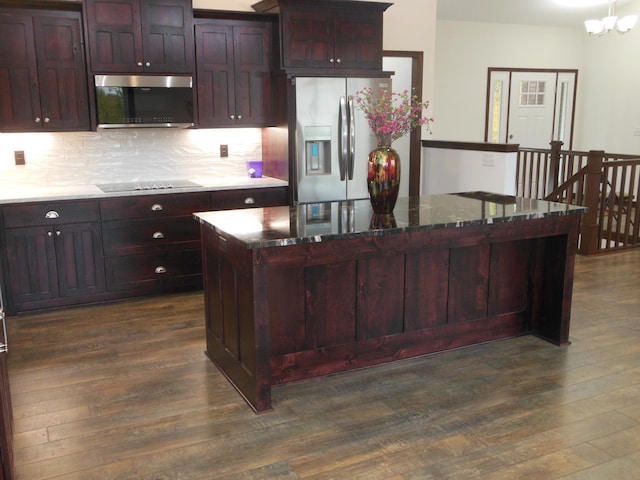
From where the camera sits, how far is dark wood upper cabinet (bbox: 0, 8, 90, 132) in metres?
4.40

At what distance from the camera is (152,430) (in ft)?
9.29

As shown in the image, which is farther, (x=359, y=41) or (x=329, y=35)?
(x=359, y=41)

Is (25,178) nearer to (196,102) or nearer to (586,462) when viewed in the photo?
(196,102)

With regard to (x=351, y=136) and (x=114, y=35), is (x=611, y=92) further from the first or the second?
(x=114, y=35)

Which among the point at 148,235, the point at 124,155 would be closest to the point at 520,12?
the point at 124,155

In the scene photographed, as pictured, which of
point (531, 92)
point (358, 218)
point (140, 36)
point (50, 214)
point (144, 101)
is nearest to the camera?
point (358, 218)

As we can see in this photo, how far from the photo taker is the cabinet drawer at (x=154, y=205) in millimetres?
4629

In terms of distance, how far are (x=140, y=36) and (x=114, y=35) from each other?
0.19 meters

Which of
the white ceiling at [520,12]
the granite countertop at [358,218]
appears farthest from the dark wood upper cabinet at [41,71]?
the white ceiling at [520,12]

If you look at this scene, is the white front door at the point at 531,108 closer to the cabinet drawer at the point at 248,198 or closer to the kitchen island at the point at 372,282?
the cabinet drawer at the point at 248,198

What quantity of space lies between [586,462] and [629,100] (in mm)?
8182

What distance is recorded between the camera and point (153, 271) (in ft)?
15.9

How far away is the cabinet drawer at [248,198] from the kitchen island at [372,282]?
140 centimetres

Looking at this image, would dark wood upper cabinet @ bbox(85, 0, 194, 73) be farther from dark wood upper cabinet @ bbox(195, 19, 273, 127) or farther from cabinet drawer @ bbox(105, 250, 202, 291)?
cabinet drawer @ bbox(105, 250, 202, 291)
